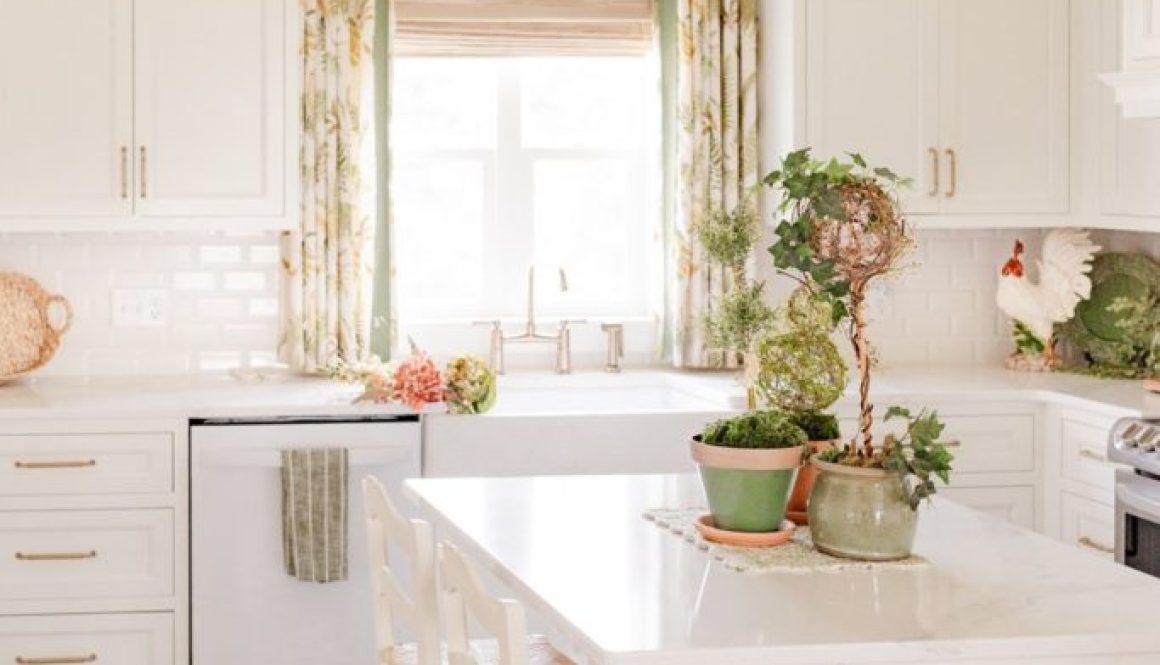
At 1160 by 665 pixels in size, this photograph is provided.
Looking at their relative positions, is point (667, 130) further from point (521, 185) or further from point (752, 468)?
point (752, 468)

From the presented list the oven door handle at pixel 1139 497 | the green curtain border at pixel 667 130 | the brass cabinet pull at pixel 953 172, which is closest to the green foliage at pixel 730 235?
the green curtain border at pixel 667 130

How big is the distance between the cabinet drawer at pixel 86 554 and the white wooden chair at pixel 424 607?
1.50 meters

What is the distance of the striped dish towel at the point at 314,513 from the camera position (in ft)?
15.9

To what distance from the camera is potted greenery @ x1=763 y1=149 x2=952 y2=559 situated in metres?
2.95

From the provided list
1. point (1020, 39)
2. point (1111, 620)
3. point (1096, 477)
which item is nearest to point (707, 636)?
point (1111, 620)

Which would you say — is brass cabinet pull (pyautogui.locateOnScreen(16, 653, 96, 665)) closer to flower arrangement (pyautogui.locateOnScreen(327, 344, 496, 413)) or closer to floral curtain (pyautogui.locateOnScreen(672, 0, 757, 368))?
flower arrangement (pyautogui.locateOnScreen(327, 344, 496, 413))

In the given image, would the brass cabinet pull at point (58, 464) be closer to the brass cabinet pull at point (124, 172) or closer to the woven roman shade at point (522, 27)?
the brass cabinet pull at point (124, 172)

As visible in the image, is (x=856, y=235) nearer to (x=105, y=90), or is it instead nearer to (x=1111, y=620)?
(x=1111, y=620)

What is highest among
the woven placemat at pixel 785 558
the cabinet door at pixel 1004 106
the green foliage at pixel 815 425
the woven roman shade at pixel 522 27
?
the woven roman shade at pixel 522 27

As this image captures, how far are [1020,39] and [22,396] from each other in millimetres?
3062

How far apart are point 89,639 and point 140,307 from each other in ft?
3.73

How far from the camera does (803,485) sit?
3248 mm

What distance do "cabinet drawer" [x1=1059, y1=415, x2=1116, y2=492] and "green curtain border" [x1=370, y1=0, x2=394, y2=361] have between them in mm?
2015

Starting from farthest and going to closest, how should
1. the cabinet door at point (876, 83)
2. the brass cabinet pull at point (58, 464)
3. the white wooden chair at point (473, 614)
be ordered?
the cabinet door at point (876, 83) < the brass cabinet pull at point (58, 464) < the white wooden chair at point (473, 614)
